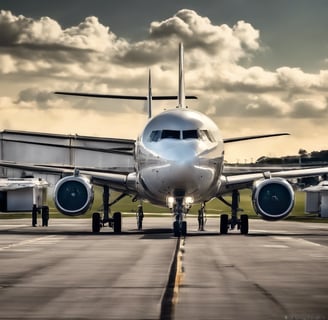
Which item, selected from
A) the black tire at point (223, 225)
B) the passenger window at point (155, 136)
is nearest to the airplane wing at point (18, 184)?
the black tire at point (223, 225)

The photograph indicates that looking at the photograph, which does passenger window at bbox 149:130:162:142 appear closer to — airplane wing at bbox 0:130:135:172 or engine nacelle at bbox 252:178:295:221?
engine nacelle at bbox 252:178:295:221

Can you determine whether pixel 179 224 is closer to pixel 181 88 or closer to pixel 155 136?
pixel 155 136

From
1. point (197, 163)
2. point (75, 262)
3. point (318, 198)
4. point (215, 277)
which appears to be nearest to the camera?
point (215, 277)

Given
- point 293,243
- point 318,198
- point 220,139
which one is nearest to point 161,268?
point 293,243

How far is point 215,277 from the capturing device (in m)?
20.0

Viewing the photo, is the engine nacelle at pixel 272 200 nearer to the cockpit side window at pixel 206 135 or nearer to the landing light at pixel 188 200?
the landing light at pixel 188 200

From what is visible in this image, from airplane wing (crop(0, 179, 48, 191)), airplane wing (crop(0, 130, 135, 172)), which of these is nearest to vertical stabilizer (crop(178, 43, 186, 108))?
airplane wing (crop(0, 179, 48, 191))

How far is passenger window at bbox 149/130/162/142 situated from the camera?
3734 cm

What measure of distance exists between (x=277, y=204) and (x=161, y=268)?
1947cm

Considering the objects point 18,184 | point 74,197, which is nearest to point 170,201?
point 74,197

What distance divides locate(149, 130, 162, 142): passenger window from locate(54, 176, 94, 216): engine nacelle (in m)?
5.29

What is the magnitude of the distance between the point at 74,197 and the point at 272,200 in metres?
8.14

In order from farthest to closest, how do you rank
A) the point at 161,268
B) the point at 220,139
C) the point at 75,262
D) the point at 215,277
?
the point at 220,139
the point at 75,262
the point at 161,268
the point at 215,277

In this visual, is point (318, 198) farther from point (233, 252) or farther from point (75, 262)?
point (75, 262)
